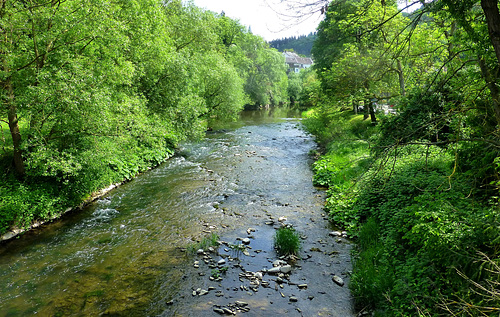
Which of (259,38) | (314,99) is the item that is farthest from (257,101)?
(314,99)

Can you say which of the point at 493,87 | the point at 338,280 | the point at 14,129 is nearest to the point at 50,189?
the point at 14,129

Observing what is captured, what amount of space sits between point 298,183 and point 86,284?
33.8 feet

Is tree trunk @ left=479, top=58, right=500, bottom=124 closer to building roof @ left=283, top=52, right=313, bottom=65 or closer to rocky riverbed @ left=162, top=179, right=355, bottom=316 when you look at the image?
rocky riverbed @ left=162, top=179, right=355, bottom=316

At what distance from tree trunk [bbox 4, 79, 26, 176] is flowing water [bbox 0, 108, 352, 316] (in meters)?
2.50

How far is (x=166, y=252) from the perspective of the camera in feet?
29.0

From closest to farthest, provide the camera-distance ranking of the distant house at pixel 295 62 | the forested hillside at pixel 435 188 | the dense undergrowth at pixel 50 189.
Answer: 1. the forested hillside at pixel 435 188
2. the dense undergrowth at pixel 50 189
3. the distant house at pixel 295 62

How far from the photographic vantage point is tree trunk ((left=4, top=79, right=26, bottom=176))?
974 cm

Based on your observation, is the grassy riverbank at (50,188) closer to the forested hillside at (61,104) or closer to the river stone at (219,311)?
the forested hillside at (61,104)

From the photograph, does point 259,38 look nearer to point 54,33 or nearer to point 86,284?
point 54,33

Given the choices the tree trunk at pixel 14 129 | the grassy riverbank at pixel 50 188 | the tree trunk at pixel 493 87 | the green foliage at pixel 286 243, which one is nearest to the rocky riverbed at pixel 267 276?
the green foliage at pixel 286 243

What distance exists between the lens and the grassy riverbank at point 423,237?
4320 mm

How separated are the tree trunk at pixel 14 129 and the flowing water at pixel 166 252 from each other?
8.21ft

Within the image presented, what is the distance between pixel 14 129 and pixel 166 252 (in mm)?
7222

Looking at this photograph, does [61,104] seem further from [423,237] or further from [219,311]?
[423,237]
